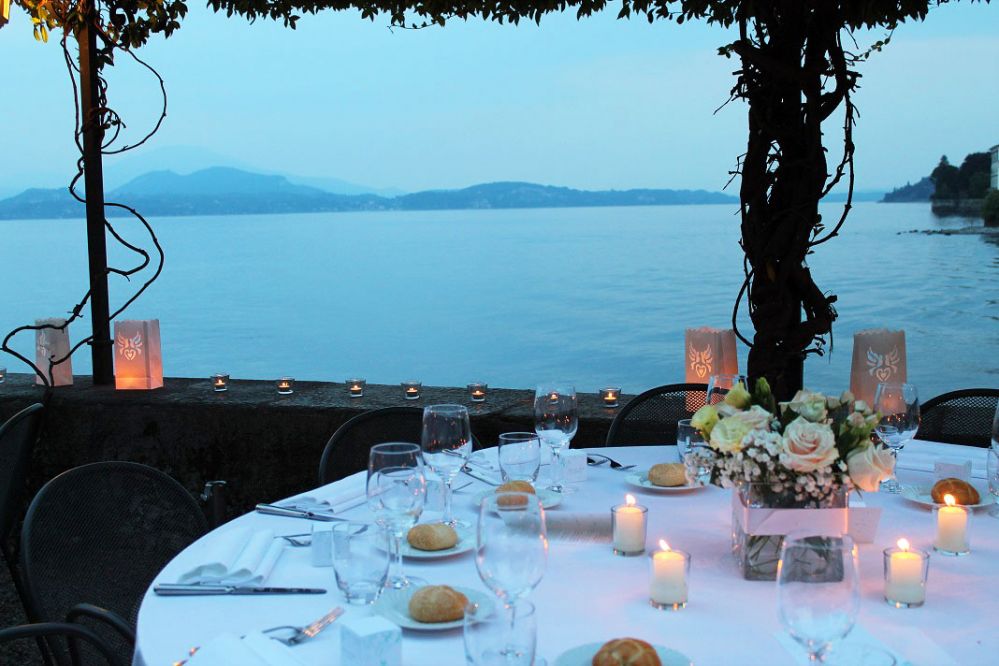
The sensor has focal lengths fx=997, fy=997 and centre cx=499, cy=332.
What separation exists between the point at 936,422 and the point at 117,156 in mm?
3231

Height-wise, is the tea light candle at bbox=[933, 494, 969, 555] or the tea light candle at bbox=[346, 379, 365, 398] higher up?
the tea light candle at bbox=[933, 494, 969, 555]

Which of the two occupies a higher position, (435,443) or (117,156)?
(117,156)

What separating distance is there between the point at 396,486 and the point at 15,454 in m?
1.44

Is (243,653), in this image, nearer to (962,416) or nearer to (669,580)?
(669,580)

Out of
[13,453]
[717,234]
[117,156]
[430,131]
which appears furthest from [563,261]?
[13,453]

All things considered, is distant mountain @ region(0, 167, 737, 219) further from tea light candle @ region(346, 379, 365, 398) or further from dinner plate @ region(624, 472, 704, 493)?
dinner plate @ region(624, 472, 704, 493)

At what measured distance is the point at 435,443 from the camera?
6.45ft

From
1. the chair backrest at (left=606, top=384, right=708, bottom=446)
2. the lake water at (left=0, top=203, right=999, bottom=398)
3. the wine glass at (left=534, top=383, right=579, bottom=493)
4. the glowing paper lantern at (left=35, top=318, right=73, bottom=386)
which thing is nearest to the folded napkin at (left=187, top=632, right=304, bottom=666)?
the wine glass at (left=534, top=383, right=579, bottom=493)

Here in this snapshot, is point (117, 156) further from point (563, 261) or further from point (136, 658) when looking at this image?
point (563, 261)

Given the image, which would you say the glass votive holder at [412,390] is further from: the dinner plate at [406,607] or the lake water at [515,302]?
the lake water at [515,302]

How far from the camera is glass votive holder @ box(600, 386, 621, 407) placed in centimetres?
367

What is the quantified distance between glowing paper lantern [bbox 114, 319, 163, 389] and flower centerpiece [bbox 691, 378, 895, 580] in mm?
2951

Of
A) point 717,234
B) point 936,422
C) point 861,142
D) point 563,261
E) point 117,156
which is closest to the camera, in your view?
point 861,142

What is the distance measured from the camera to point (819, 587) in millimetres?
1150
